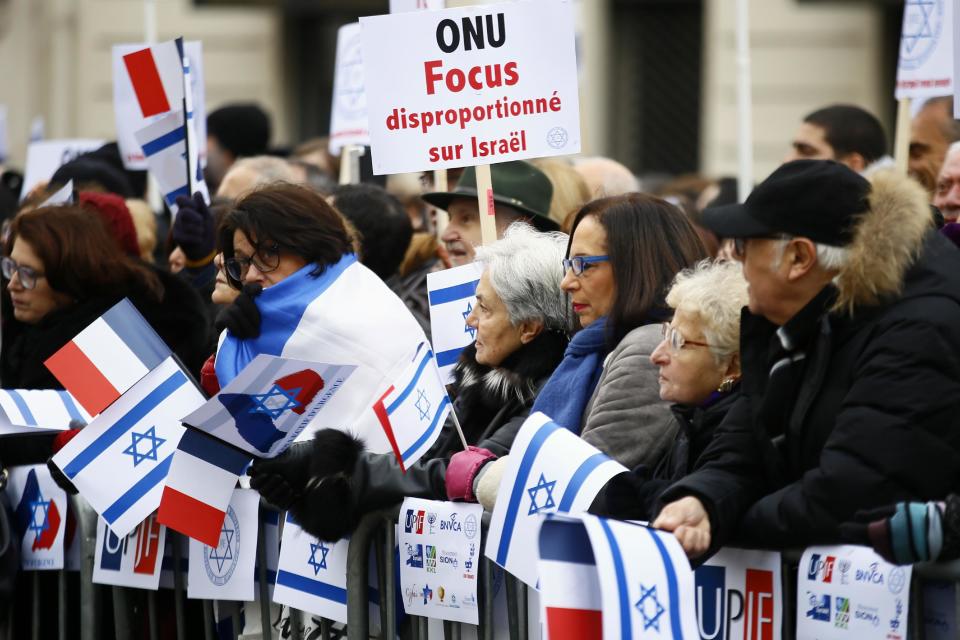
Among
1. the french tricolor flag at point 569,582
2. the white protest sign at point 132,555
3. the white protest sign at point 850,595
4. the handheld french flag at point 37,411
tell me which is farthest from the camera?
the handheld french flag at point 37,411

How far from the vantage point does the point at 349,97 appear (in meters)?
8.41

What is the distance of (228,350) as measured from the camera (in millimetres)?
5305

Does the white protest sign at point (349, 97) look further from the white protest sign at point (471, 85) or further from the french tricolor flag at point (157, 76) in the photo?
the white protest sign at point (471, 85)

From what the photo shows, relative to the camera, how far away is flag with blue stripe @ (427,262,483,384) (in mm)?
5699

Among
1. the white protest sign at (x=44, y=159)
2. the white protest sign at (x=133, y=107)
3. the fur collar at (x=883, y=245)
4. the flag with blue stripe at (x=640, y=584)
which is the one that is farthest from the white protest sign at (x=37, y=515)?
the white protest sign at (x=44, y=159)

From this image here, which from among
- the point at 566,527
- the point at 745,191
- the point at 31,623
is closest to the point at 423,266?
the point at 745,191

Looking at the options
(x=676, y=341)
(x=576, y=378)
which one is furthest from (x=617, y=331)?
(x=676, y=341)

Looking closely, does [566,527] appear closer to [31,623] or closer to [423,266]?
[31,623]

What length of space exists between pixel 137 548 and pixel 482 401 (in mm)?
1302

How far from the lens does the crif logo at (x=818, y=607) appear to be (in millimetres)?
3662

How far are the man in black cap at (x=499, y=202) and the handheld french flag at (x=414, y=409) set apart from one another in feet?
5.28

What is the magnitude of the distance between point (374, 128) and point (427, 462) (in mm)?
1315

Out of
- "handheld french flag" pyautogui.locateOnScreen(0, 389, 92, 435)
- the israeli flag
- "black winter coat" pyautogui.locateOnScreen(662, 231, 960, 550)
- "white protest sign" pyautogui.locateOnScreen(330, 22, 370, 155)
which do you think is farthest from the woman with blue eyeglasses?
"white protest sign" pyautogui.locateOnScreen(330, 22, 370, 155)

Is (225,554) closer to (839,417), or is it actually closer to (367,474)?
(367,474)
